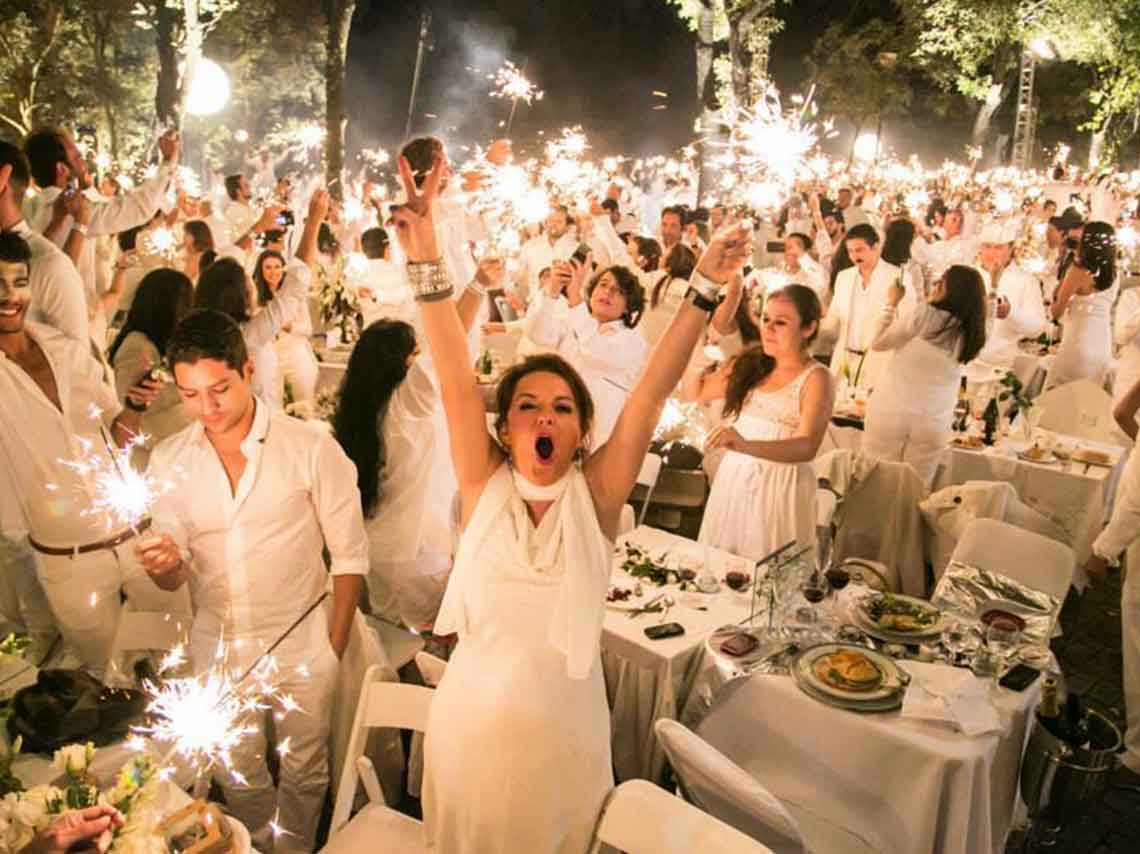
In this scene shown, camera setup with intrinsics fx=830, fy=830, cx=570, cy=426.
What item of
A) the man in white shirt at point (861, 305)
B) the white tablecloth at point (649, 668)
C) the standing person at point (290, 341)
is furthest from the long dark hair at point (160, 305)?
the man in white shirt at point (861, 305)

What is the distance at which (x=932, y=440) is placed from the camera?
521cm

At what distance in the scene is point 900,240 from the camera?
5.82m

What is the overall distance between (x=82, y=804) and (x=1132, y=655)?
13.7 feet

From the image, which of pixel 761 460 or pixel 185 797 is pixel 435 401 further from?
pixel 185 797

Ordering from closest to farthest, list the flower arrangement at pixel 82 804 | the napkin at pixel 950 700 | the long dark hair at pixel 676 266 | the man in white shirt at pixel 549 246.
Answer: the flower arrangement at pixel 82 804 → the napkin at pixel 950 700 → the long dark hair at pixel 676 266 → the man in white shirt at pixel 549 246

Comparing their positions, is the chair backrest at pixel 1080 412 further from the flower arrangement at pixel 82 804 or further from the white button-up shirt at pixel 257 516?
the flower arrangement at pixel 82 804

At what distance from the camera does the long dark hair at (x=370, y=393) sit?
3521 mm

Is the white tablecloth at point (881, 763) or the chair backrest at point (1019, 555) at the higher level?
the chair backrest at point (1019, 555)

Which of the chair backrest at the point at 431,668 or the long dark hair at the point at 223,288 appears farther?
the long dark hair at the point at 223,288

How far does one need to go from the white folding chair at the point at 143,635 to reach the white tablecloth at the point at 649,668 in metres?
1.58

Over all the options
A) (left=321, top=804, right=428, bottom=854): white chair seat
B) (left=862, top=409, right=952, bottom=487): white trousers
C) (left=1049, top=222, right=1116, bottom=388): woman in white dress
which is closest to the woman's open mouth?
(left=321, top=804, right=428, bottom=854): white chair seat

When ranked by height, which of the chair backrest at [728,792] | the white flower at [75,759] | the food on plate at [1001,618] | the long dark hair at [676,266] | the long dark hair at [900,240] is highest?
the long dark hair at [900,240]

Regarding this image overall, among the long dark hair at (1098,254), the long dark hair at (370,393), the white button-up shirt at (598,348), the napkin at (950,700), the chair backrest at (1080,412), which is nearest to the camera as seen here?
the napkin at (950,700)

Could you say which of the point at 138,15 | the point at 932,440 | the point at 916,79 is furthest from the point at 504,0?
the point at 932,440
